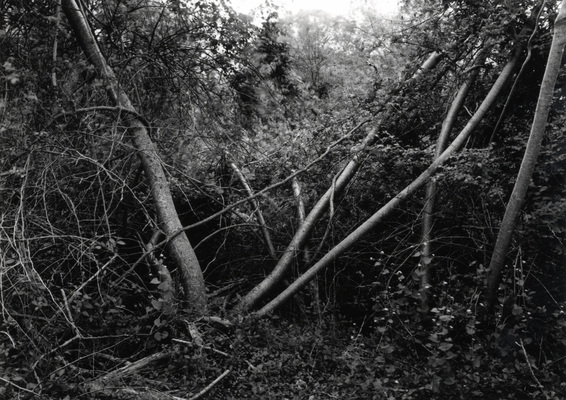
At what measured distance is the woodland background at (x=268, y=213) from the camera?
12.1 ft

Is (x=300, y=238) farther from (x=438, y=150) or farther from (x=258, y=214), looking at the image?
(x=438, y=150)

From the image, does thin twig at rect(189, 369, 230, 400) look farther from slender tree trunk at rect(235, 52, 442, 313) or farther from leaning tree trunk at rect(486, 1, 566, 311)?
leaning tree trunk at rect(486, 1, 566, 311)

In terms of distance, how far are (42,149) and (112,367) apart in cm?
201

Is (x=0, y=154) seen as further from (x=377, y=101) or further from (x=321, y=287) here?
(x=377, y=101)

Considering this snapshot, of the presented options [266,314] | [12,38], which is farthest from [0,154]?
[266,314]

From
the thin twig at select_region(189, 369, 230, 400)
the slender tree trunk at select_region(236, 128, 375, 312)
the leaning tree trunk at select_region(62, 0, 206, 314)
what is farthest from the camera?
the slender tree trunk at select_region(236, 128, 375, 312)

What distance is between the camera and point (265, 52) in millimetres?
5695

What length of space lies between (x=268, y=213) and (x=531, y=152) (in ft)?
11.0

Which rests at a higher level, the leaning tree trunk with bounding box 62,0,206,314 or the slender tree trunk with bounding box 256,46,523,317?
the leaning tree trunk with bounding box 62,0,206,314

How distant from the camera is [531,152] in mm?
3807

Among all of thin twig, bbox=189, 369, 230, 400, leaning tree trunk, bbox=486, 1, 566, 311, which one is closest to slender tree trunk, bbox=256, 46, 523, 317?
thin twig, bbox=189, 369, 230, 400

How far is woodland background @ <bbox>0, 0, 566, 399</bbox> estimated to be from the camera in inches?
145

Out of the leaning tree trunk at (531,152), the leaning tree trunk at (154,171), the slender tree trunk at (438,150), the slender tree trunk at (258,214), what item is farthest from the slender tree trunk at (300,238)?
the leaning tree trunk at (531,152)

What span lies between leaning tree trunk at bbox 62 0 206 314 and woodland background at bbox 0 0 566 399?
23 millimetres
